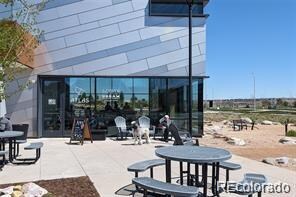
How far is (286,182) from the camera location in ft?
29.1

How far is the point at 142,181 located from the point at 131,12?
49.2ft

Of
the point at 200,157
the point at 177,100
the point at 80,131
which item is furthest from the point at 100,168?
the point at 177,100

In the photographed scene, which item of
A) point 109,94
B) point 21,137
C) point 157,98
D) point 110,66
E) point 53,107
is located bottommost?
point 21,137

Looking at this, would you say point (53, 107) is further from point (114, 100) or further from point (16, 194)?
point (16, 194)

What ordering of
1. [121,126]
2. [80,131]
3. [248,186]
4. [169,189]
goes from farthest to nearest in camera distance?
[121,126], [80,131], [248,186], [169,189]

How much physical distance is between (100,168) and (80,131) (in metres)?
6.84

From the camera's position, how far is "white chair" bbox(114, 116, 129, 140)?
1893cm

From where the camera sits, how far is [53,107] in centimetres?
1953

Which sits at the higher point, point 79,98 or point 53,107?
point 79,98

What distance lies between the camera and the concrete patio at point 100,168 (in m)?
8.99

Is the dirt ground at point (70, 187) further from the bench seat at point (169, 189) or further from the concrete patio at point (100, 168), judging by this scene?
the bench seat at point (169, 189)

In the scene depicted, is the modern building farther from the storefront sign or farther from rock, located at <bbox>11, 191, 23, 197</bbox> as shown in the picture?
rock, located at <bbox>11, 191, 23, 197</bbox>

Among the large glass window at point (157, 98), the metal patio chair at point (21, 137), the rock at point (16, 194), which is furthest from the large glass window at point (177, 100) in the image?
the rock at point (16, 194)

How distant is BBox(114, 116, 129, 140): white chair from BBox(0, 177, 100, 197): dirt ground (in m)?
9.89
